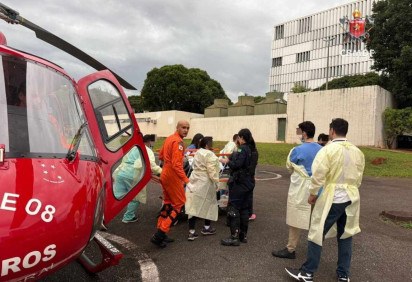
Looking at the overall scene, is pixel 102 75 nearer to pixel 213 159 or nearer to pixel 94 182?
pixel 94 182

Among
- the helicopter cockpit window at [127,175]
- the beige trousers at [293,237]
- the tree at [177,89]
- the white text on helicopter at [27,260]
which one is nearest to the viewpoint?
the white text on helicopter at [27,260]

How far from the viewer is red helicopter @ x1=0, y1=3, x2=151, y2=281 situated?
6.85ft

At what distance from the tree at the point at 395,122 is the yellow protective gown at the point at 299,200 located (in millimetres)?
21885

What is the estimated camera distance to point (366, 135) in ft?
81.5

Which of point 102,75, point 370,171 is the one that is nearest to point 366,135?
point 370,171

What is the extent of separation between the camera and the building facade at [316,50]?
65.4 meters

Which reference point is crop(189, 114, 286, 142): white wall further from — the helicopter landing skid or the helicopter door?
the helicopter landing skid

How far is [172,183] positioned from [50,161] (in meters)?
2.71

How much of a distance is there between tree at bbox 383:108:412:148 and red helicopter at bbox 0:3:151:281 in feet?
78.4

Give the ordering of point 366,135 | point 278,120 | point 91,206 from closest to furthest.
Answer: point 91,206
point 366,135
point 278,120

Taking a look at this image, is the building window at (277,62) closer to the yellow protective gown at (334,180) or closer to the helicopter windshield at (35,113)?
the yellow protective gown at (334,180)

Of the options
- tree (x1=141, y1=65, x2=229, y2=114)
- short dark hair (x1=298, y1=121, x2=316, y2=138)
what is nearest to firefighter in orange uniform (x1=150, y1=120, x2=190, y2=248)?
short dark hair (x1=298, y1=121, x2=316, y2=138)

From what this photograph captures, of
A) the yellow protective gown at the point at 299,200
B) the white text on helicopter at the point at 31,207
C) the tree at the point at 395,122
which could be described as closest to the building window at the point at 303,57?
the tree at the point at 395,122

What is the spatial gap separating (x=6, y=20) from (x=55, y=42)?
47 cm
